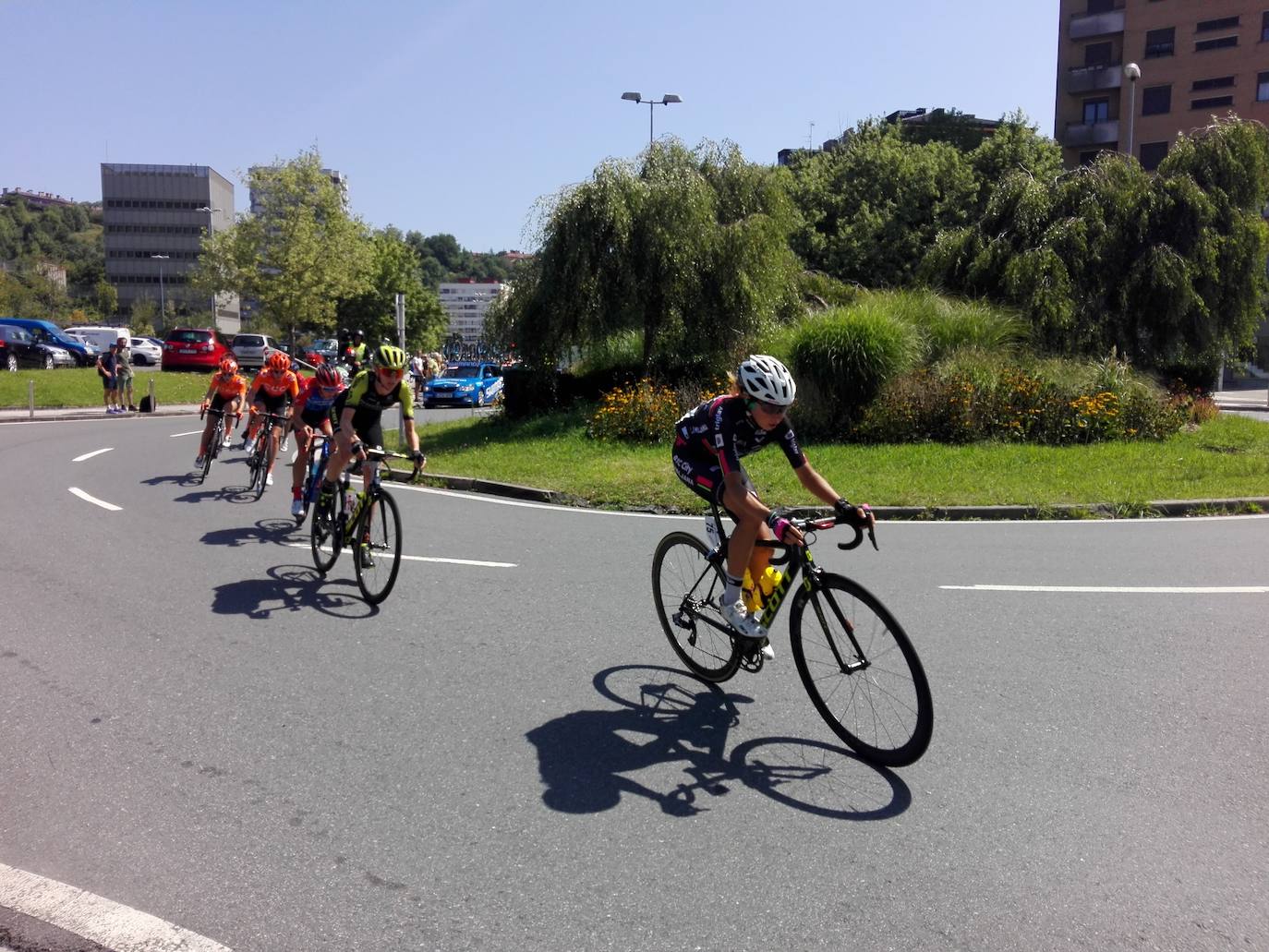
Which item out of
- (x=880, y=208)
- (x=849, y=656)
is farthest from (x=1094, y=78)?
(x=849, y=656)

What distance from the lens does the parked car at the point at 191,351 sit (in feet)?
129

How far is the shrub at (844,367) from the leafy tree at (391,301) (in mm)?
58425

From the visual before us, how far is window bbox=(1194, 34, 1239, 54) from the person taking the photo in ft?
194

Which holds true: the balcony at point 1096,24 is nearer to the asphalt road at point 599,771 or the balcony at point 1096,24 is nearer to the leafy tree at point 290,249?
the leafy tree at point 290,249

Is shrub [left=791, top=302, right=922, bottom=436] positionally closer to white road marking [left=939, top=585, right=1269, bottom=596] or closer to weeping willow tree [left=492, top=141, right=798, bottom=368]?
weeping willow tree [left=492, top=141, right=798, bottom=368]

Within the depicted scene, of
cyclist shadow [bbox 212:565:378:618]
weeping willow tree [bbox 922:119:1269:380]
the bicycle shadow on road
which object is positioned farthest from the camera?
weeping willow tree [bbox 922:119:1269:380]

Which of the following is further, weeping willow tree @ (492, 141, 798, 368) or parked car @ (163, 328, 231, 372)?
parked car @ (163, 328, 231, 372)

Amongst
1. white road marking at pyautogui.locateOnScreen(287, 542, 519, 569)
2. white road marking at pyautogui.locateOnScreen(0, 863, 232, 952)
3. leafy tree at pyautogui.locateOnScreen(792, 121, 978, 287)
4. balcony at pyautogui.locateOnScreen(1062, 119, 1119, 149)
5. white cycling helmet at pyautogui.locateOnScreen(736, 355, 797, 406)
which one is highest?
balcony at pyautogui.locateOnScreen(1062, 119, 1119, 149)

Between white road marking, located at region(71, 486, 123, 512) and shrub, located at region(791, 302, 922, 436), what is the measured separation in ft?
33.5

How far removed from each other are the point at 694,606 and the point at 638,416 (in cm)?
1180

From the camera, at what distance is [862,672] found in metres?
4.70

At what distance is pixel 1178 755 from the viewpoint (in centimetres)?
470

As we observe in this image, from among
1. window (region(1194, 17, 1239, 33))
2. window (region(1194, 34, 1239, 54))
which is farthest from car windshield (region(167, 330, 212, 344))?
window (region(1194, 17, 1239, 33))

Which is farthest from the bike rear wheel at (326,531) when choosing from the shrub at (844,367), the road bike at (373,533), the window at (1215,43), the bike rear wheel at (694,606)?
the window at (1215,43)
